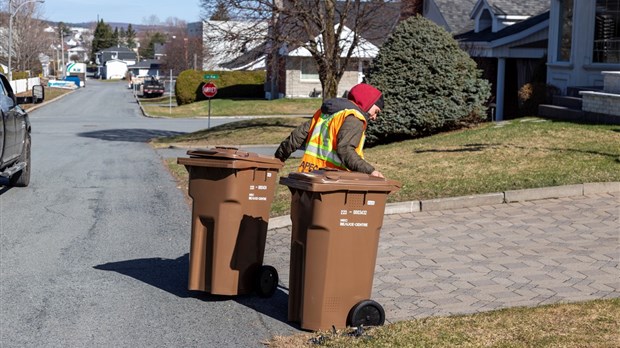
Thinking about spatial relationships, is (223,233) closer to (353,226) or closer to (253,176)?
(253,176)

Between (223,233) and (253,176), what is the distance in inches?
21.1

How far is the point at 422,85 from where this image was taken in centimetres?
1970

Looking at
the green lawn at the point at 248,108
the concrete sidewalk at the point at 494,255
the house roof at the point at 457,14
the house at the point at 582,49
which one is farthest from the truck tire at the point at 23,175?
the green lawn at the point at 248,108

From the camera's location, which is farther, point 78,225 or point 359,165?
point 78,225

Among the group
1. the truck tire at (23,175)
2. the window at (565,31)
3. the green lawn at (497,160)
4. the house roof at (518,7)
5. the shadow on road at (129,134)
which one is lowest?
the shadow on road at (129,134)

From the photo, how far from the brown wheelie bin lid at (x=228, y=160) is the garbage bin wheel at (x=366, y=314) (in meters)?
1.57

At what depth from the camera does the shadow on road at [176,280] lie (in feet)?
24.5

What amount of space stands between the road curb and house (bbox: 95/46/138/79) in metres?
139

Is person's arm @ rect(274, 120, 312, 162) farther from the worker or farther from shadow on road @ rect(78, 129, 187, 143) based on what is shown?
shadow on road @ rect(78, 129, 187, 143)

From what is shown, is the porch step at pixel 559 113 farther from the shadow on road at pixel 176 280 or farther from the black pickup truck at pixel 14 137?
the shadow on road at pixel 176 280

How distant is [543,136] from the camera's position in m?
15.9

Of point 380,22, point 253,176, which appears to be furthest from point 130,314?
point 380,22

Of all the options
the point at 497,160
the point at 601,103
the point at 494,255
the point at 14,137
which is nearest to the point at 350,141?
the point at 494,255

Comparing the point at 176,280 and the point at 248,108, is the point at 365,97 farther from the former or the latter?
the point at 248,108
